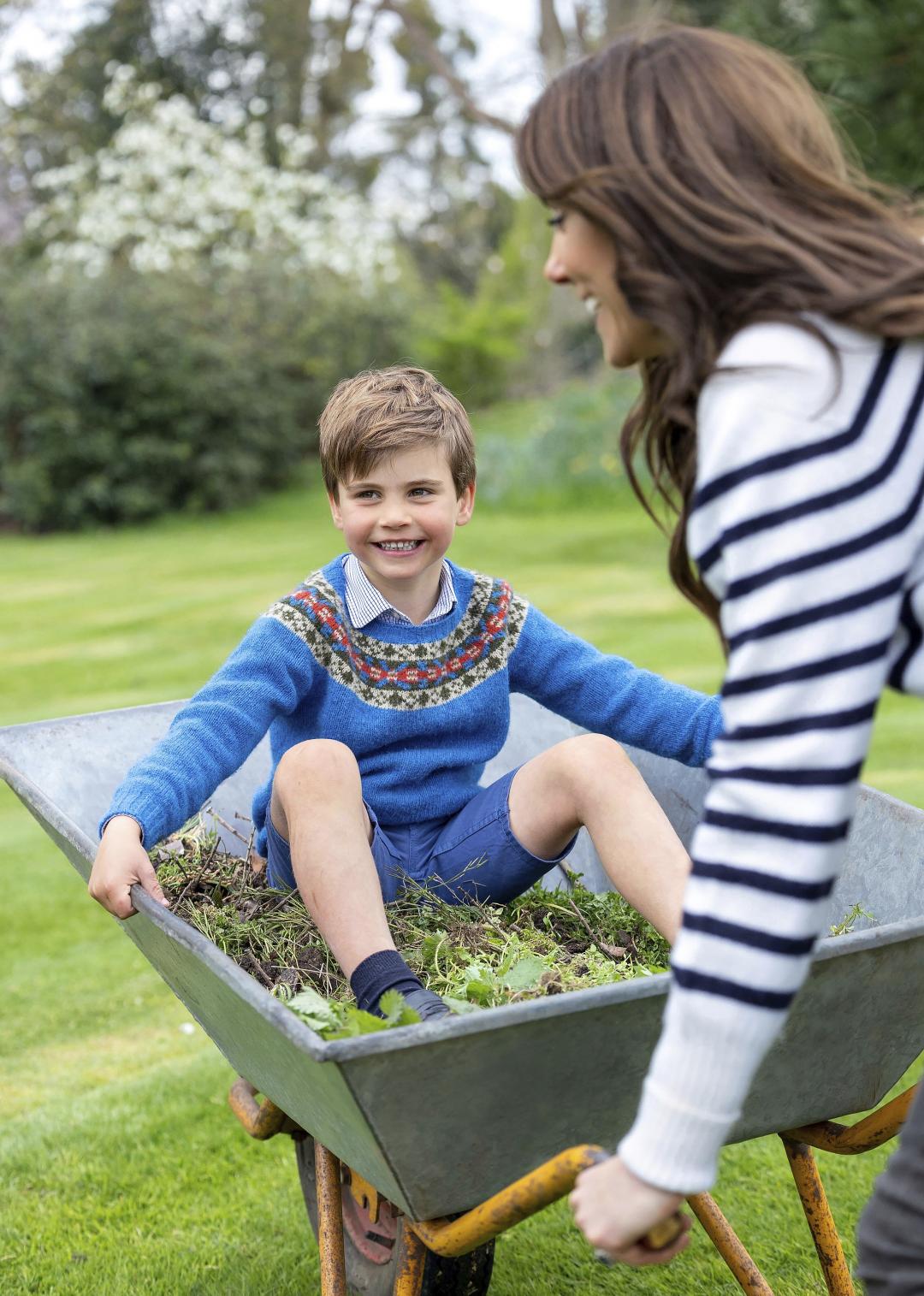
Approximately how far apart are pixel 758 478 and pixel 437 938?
41.4 inches

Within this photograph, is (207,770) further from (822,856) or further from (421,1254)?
(822,856)

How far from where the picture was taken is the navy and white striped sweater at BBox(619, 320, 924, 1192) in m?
1.02

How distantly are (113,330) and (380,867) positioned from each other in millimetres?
10412

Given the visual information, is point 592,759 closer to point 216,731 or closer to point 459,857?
point 459,857

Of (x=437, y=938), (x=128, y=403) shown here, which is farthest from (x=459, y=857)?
(x=128, y=403)

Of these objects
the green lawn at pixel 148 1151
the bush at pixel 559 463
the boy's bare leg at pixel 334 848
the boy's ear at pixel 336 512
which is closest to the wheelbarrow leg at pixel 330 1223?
the boy's bare leg at pixel 334 848

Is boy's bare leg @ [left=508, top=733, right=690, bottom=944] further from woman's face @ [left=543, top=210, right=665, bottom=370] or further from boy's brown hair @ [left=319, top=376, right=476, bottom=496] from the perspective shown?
woman's face @ [left=543, top=210, right=665, bottom=370]

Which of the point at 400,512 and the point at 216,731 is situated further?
the point at 400,512

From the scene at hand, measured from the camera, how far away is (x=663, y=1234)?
42.8 inches

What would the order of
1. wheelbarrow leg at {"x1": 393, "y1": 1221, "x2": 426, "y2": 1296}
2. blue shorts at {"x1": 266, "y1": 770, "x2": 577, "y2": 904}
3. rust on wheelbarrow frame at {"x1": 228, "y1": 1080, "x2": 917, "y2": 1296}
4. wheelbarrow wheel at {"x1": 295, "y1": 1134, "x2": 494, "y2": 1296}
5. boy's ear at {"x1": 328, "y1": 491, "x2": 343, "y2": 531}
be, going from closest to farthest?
rust on wheelbarrow frame at {"x1": 228, "y1": 1080, "x2": 917, "y2": 1296} < wheelbarrow leg at {"x1": 393, "y1": 1221, "x2": 426, "y2": 1296} < wheelbarrow wheel at {"x1": 295, "y1": 1134, "x2": 494, "y2": 1296} < blue shorts at {"x1": 266, "y1": 770, "x2": 577, "y2": 904} < boy's ear at {"x1": 328, "y1": 491, "x2": 343, "y2": 531}

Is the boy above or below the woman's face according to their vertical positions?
below

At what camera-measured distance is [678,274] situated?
3.70 feet

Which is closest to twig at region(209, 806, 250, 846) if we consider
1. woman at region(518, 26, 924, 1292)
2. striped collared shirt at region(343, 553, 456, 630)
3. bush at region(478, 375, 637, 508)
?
striped collared shirt at region(343, 553, 456, 630)

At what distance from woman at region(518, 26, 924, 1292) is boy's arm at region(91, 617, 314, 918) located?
0.79 metres
